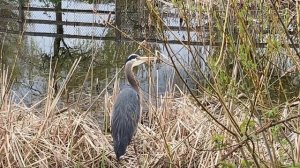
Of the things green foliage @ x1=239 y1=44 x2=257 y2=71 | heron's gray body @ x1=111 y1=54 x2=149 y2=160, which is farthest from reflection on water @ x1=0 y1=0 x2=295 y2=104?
green foliage @ x1=239 y1=44 x2=257 y2=71

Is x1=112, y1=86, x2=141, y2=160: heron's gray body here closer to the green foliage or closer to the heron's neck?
the heron's neck

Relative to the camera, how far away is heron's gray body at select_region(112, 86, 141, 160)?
159 inches

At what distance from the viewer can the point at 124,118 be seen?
13.9 feet

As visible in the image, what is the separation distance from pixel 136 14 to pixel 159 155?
25.3ft

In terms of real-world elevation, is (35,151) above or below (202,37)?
below

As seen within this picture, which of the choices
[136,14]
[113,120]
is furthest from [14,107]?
[136,14]

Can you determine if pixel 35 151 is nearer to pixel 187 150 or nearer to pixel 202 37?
pixel 187 150

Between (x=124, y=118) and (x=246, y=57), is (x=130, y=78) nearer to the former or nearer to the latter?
(x=124, y=118)

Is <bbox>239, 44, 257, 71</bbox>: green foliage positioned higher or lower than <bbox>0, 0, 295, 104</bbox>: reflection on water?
higher

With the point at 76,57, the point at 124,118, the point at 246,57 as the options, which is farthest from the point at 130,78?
the point at 76,57

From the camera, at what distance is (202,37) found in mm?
2230

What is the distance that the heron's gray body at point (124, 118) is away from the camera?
13.2 feet

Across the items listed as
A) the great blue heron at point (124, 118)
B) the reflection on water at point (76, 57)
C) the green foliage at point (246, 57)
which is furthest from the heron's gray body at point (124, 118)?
the green foliage at point (246, 57)

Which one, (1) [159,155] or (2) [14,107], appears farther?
(2) [14,107]
